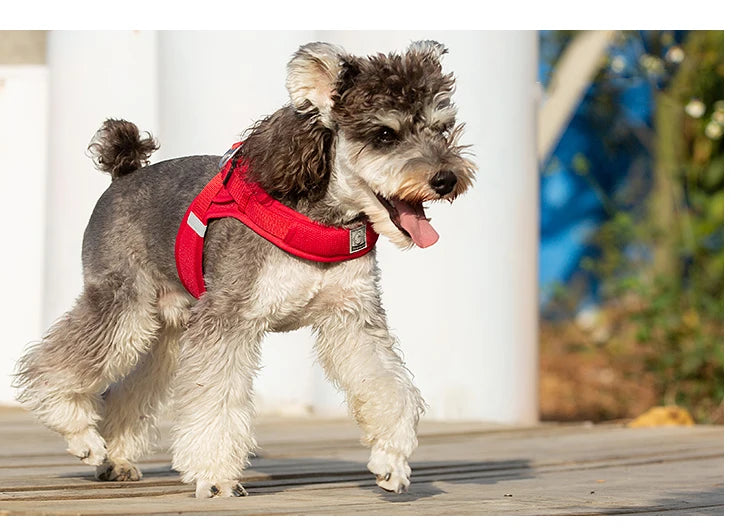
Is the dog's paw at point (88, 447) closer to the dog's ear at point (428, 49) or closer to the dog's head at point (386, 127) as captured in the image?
the dog's head at point (386, 127)

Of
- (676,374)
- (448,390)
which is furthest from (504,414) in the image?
(676,374)

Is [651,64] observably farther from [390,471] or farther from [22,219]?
[390,471]

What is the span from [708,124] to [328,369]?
642 centimetres

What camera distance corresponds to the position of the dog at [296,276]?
14.5 ft

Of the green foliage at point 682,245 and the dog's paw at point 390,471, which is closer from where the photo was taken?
the dog's paw at point 390,471

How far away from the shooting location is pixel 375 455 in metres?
4.49

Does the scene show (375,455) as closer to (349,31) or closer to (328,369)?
(328,369)

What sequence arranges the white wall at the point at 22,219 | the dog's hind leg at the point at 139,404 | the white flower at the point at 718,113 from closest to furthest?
the dog's hind leg at the point at 139,404
the white wall at the point at 22,219
the white flower at the point at 718,113

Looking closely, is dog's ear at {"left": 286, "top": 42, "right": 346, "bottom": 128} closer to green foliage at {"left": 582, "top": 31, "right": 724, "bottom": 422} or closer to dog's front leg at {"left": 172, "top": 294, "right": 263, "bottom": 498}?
dog's front leg at {"left": 172, "top": 294, "right": 263, "bottom": 498}


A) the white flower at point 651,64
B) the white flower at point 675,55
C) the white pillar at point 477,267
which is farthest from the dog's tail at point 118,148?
the white flower at point 651,64

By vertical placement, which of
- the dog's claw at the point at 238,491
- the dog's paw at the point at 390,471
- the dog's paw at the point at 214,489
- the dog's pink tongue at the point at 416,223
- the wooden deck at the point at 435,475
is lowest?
the wooden deck at the point at 435,475

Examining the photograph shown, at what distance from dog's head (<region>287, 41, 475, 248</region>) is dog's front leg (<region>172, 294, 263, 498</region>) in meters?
0.68

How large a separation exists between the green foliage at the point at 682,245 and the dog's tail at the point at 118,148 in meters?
5.25

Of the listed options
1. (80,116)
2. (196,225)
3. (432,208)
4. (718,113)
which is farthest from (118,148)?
(718,113)
